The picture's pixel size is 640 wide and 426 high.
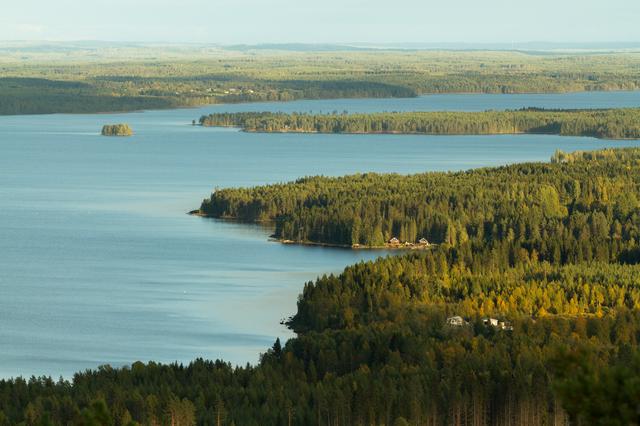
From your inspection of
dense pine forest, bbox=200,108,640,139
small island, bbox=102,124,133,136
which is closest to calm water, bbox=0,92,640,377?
small island, bbox=102,124,133,136

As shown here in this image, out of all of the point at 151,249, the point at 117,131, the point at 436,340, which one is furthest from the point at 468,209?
the point at 117,131

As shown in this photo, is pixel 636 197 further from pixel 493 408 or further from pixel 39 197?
pixel 493 408

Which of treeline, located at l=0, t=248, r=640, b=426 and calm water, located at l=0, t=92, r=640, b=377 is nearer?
treeline, located at l=0, t=248, r=640, b=426

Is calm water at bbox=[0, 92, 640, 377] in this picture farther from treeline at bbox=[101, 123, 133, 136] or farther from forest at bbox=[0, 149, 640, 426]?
treeline at bbox=[101, 123, 133, 136]

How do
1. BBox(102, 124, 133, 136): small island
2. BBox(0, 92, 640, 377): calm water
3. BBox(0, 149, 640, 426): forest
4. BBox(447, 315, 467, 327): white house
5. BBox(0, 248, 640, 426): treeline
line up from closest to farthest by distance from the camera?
BBox(0, 149, 640, 426): forest
BBox(0, 248, 640, 426): treeline
BBox(447, 315, 467, 327): white house
BBox(0, 92, 640, 377): calm water
BBox(102, 124, 133, 136): small island

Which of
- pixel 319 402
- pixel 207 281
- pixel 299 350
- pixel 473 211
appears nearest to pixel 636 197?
pixel 473 211

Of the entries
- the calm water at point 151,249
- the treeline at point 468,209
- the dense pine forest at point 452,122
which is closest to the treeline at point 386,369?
the calm water at point 151,249

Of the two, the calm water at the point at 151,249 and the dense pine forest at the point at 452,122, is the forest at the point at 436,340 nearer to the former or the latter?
the calm water at the point at 151,249
